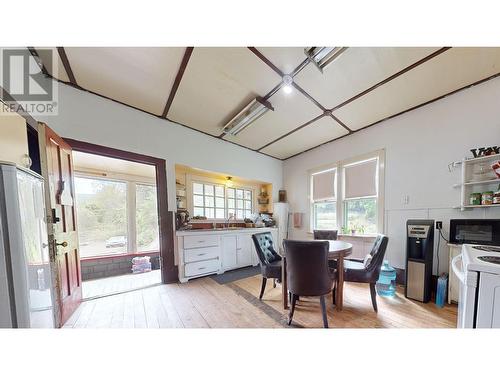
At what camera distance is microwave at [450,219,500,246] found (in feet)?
6.23

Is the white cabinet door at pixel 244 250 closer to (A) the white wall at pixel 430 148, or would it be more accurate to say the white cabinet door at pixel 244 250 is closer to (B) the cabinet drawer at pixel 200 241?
(B) the cabinet drawer at pixel 200 241

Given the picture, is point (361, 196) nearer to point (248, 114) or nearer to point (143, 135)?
point (248, 114)

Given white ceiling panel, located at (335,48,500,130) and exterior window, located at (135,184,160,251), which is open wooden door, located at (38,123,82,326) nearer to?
exterior window, located at (135,184,160,251)

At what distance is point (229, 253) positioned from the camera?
3.46m

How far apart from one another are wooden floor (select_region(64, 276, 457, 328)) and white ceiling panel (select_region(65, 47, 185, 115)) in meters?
2.70

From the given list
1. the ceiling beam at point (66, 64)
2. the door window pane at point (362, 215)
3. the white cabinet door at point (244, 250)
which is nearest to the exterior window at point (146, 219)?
the white cabinet door at point (244, 250)

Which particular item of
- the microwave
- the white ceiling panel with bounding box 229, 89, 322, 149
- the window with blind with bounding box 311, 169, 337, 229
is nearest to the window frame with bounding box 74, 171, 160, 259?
the white ceiling panel with bounding box 229, 89, 322, 149

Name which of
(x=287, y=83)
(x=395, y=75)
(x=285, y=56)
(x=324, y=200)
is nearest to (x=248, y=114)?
(x=287, y=83)

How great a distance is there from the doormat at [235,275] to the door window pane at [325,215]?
69.3 inches

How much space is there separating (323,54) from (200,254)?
332 cm

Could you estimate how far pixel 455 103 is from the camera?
223 centimetres

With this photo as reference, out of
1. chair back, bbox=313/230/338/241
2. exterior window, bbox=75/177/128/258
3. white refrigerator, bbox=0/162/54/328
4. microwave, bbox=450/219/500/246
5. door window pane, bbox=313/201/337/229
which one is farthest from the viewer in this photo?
door window pane, bbox=313/201/337/229
